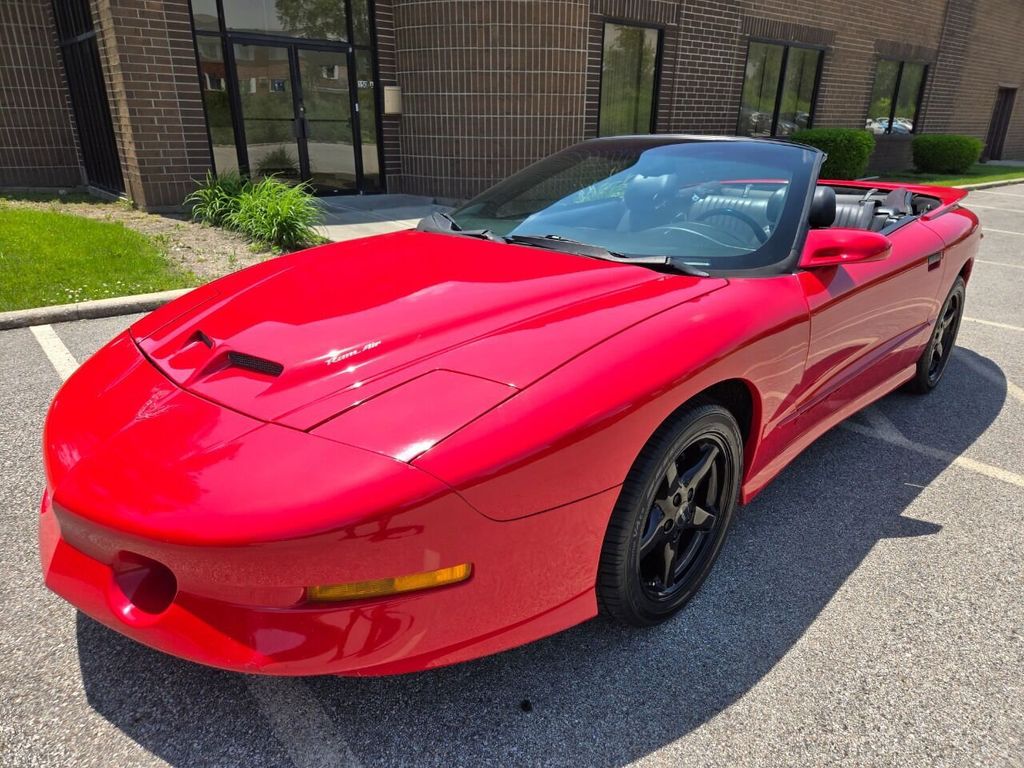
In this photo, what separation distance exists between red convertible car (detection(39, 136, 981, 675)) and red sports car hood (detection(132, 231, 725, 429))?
0.03ft

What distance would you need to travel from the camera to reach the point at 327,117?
33.3 ft

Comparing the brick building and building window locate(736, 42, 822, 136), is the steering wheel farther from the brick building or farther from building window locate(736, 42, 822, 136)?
building window locate(736, 42, 822, 136)

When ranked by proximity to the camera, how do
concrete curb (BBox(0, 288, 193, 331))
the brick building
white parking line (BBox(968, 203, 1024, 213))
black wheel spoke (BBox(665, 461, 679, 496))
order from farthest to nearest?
white parking line (BBox(968, 203, 1024, 213))
the brick building
concrete curb (BBox(0, 288, 193, 331))
black wheel spoke (BBox(665, 461, 679, 496))

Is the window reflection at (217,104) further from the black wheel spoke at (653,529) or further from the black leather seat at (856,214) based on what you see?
the black wheel spoke at (653,529)

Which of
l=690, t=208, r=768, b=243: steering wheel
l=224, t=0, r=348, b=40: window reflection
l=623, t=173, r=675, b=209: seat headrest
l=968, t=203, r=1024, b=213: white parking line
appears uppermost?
l=224, t=0, r=348, b=40: window reflection

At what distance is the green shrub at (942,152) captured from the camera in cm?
1794

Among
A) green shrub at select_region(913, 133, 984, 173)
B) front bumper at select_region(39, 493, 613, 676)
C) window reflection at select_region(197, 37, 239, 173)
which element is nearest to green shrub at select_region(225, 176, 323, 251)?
window reflection at select_region(197, 37, 239, 173)

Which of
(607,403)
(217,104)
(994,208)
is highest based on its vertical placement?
(217,104)

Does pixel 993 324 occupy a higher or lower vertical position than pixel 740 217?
lower

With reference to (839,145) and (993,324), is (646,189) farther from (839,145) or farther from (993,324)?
(839,145)

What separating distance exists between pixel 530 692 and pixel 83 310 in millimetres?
4665

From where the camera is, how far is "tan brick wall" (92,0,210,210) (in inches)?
317

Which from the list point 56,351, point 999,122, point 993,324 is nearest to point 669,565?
point 56,351

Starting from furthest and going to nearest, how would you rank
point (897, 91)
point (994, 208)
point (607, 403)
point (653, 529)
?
point (897, 91) < point (994, 208) < point (653, 529) < point (607, 403)
